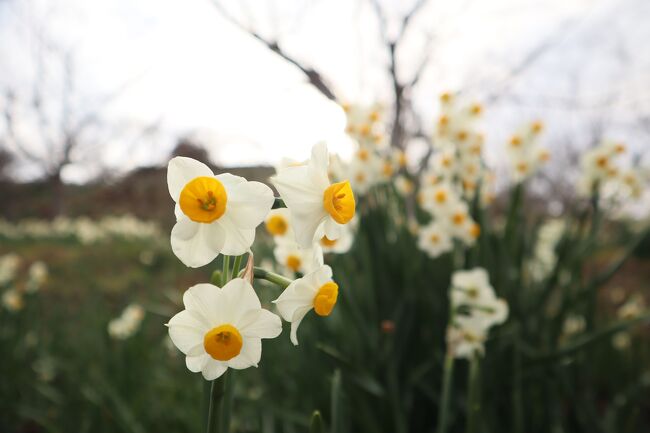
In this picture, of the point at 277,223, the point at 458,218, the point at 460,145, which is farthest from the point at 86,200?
the point at 277,223

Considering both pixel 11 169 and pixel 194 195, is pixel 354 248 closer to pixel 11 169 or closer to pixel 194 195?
pixel 194 195

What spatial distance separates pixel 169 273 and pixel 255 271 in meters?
6.54

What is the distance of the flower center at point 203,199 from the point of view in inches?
20.7

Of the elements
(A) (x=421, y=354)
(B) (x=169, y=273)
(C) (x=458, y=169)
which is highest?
(B) (x=169, y=273)

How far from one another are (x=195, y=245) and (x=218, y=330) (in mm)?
109

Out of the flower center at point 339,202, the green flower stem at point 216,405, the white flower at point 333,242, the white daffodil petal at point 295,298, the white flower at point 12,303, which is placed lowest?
the green flower stem at point 216,405

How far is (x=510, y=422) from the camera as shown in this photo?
163cm

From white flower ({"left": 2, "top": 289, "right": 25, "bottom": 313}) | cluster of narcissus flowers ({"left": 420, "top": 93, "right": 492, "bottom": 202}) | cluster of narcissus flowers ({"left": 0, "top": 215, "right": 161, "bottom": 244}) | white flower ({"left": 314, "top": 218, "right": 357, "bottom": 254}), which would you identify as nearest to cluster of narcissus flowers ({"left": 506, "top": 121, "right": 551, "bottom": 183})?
cluster of narcissus flowers ({"left": 420, "top": 93, "right": 492, "bottom": 202})

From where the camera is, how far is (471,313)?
4.80ft

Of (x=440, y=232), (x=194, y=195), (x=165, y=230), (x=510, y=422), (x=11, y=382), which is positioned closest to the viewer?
(x=194, y=195)

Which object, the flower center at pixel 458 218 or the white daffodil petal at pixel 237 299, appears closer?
the white daffodil petal at pixel 237 299

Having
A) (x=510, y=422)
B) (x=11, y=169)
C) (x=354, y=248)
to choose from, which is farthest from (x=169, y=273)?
(x=11, y=169)

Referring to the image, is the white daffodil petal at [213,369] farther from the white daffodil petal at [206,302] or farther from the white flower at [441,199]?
the white flower at [441,199]

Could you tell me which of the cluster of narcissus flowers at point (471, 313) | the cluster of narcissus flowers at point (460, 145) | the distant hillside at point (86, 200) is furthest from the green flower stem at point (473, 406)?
the distant hillside at point (86, 200)
